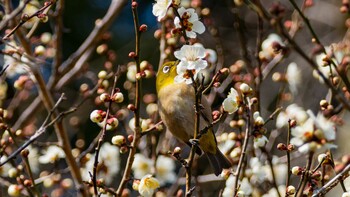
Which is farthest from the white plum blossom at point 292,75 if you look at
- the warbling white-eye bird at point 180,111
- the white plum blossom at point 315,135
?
the white plum blossom at point 315,135

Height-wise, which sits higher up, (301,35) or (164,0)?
(164,0)

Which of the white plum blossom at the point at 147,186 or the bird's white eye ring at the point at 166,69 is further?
the bird's white eye ring at the point at 166,69

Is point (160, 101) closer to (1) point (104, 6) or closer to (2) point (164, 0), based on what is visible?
(2) point (164, 0)

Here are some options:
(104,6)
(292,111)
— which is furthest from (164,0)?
(104,6)

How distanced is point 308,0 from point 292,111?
40.3 inches

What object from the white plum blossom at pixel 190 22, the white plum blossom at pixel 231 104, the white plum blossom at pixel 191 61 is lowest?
the white plum blossom at pixel 231 104

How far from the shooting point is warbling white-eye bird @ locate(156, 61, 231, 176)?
3.40 m

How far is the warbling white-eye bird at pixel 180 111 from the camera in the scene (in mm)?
3402

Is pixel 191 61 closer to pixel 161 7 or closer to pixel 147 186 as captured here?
pixel 161 7

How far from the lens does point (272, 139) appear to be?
4148 mm

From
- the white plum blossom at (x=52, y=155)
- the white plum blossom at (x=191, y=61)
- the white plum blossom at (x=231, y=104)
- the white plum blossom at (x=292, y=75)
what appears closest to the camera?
the white plum blossom at (x=191, y=61)

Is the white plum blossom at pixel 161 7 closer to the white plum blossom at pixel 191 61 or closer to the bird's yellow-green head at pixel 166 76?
the white plum blossom at pixel 191 61

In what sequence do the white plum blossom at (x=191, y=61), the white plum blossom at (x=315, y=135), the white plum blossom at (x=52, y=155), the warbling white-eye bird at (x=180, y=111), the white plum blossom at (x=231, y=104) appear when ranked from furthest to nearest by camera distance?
the white plum blossom at (x=52, y=155) → the warbling white-eye bird at (x=180, y=111) → the white plum blossom at (x=231, y=104) → the white plum blossom at (x=191, y=61) → the white plum blossom at (x=315, y=135)

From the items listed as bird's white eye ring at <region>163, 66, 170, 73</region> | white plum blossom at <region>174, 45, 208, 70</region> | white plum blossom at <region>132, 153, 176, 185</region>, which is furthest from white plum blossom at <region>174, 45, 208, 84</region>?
white plum blossom at <region>132, 153, 176, 185</region>
